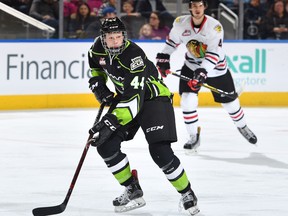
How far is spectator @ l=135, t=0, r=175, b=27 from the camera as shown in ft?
Result: 33.8

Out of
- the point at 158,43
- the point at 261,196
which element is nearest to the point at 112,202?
the point at 261,196

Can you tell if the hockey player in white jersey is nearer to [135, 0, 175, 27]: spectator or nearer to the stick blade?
the stick blade

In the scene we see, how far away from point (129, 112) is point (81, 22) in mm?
5920

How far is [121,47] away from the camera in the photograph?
169 inches

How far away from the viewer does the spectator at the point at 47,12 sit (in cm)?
980

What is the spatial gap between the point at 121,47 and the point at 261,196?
1.31 m

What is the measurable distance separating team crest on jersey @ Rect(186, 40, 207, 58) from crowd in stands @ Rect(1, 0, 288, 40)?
10.7 feet

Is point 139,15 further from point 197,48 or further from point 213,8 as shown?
point 197,48

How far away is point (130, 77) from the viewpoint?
14.0 ft

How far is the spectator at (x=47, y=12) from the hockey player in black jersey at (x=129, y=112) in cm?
531

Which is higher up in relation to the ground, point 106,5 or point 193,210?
point 106,5

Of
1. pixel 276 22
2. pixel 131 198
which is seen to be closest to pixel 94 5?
pixel 276 22

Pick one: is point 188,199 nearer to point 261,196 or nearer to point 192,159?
point 261,196

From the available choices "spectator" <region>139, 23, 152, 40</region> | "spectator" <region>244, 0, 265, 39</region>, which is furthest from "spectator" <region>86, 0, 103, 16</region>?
"spectator" <region>244, 0, 265, 39</region>
